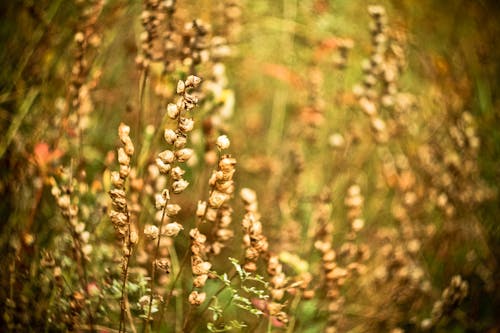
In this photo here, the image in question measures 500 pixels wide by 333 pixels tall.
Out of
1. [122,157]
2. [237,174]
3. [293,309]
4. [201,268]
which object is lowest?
[237,174]

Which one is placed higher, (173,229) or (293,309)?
(173,229)

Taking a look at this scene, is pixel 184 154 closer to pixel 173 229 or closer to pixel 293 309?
pixel 173 229

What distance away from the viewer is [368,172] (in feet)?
5.48

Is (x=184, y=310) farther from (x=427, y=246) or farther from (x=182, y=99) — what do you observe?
(x=427, y=246)

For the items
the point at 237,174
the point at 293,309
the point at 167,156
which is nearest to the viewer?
the point at 167,156

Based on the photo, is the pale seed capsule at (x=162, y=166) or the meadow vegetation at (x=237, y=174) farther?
the meadow vegetation at (x=237, y=174)

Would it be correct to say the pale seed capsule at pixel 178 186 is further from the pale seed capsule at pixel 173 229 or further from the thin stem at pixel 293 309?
the thin stem at pixel 293 309

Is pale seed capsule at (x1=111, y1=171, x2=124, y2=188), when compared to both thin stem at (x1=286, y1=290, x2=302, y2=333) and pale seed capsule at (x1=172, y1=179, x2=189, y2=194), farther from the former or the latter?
thin stem at (x1=286, y1=290, x2=302, y2=333)

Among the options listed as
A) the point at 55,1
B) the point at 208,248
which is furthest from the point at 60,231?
the point at 55,1

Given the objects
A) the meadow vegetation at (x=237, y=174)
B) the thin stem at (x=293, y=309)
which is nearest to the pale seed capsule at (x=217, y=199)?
the meadow vegetation at (x=237, y=174)

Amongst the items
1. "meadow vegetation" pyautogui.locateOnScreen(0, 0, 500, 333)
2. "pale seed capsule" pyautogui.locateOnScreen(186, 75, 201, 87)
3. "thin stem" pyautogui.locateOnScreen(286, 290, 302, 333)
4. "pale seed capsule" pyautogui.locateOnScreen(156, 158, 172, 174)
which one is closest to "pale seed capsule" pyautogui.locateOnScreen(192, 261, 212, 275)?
"meadow vegetation" pyautogui.locateOnScreen(0, 0, 500, 333)

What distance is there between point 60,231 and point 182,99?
59cm

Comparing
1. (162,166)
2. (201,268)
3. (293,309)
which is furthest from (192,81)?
(293,309)

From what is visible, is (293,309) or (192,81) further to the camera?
(293,309)
